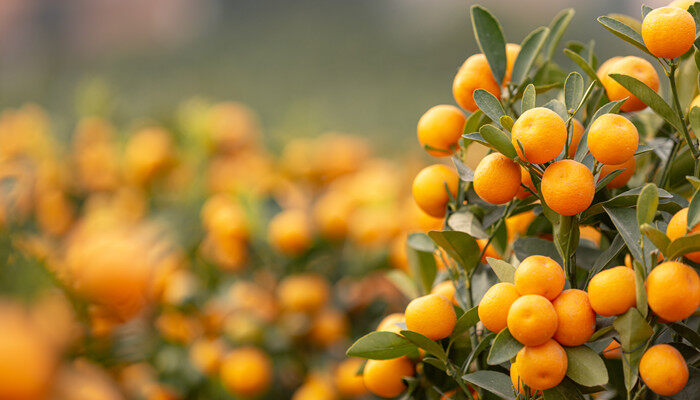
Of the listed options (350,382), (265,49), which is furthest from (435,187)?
(265,49)

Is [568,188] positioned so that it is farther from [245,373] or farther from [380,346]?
[245,373]

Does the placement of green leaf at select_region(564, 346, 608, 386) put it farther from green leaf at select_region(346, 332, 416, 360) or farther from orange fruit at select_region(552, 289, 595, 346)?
green leaf at select_region(346, 332, 416, 360)

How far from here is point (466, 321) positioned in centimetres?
44

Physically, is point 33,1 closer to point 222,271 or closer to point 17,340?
point 222,271

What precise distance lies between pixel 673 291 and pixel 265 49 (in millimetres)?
4359

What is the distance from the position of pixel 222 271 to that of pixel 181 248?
79mm

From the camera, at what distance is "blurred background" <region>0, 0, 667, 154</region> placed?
3557 millimetres

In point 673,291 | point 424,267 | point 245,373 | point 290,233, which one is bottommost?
point 245,373

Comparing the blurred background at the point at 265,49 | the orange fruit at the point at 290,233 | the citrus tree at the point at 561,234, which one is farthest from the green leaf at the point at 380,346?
the blurred background at the point at 265,49

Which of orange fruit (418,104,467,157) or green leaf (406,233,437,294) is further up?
orange fruit (418,104,467,157)

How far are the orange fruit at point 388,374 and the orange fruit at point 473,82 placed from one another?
224 mm

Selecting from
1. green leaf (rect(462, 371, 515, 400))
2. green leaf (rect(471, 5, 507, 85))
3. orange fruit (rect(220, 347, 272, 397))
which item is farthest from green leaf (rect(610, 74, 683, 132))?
orange fruit (rect(220, 347, 272, 397))

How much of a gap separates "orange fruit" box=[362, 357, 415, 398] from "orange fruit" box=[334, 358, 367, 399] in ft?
0.98

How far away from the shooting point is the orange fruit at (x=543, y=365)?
37 centimetres
